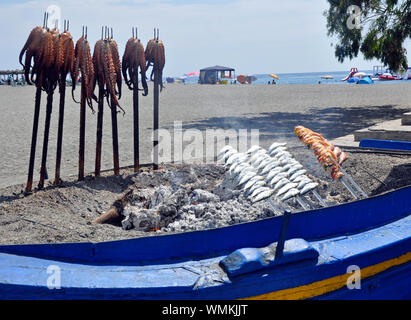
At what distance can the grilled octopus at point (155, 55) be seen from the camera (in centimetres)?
605

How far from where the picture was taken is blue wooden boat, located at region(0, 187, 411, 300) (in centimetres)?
236

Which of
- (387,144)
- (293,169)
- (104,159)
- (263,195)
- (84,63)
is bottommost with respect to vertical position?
(104,159)

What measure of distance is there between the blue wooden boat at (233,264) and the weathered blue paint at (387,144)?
10.4 feet

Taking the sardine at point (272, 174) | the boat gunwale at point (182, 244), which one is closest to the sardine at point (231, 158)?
the sardine at point (272, 174)

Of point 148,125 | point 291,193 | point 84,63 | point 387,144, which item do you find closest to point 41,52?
point 84,63

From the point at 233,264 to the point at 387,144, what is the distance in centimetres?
446

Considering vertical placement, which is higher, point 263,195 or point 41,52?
point 41,52

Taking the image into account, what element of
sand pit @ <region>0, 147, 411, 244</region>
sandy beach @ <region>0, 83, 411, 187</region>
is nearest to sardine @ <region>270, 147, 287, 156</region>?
sand pit @ <region>0, 147, 411, 244</region>

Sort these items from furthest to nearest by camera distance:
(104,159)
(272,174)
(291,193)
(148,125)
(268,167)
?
(148,125), (104,159), (268,167), (272,174), (291,193)

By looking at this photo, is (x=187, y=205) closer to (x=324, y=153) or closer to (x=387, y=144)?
(x=324, y=153)

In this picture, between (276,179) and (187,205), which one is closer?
(276,179)

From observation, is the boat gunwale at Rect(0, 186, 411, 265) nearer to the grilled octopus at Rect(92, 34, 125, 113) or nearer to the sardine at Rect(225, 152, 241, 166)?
the sardine at Rect(225, 152, 241, 166)

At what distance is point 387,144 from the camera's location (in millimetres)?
6293
